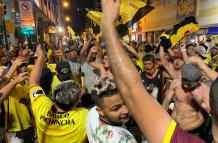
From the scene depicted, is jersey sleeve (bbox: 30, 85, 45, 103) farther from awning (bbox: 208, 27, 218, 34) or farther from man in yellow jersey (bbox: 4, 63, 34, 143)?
awning (bbox: 208, 27, 218, 34)

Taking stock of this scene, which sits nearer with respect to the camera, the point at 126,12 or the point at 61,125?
the point at 61,125

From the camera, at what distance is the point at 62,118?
128 inches

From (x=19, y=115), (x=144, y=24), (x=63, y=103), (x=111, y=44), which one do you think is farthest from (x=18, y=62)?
(x=144, y=24)

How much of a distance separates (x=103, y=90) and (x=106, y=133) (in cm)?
36

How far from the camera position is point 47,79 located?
5.90 m

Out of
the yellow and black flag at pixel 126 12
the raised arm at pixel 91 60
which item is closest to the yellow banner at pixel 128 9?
the yellow and black flag at pixel 126 12

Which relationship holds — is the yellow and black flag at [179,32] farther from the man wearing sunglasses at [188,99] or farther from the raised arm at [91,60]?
the man wearing sunglasses at [188,99]

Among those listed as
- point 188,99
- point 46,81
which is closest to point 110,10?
point 188,99

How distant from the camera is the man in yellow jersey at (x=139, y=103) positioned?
155 centimetres

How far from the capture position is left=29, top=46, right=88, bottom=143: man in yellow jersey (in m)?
3.23

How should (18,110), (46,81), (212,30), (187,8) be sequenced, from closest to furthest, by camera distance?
(18,110) → (46,81) → (212,30) → (187,8)

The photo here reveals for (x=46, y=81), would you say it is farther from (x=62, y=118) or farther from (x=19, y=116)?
(x=62, y=118)

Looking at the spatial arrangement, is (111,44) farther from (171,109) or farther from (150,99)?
(171,109)

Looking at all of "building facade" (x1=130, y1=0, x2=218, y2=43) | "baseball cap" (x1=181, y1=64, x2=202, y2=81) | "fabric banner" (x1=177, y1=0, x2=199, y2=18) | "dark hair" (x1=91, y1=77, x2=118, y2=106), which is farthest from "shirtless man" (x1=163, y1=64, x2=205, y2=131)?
"fabric banner" (x1=177, y1=0, x2=199, y2=18)
